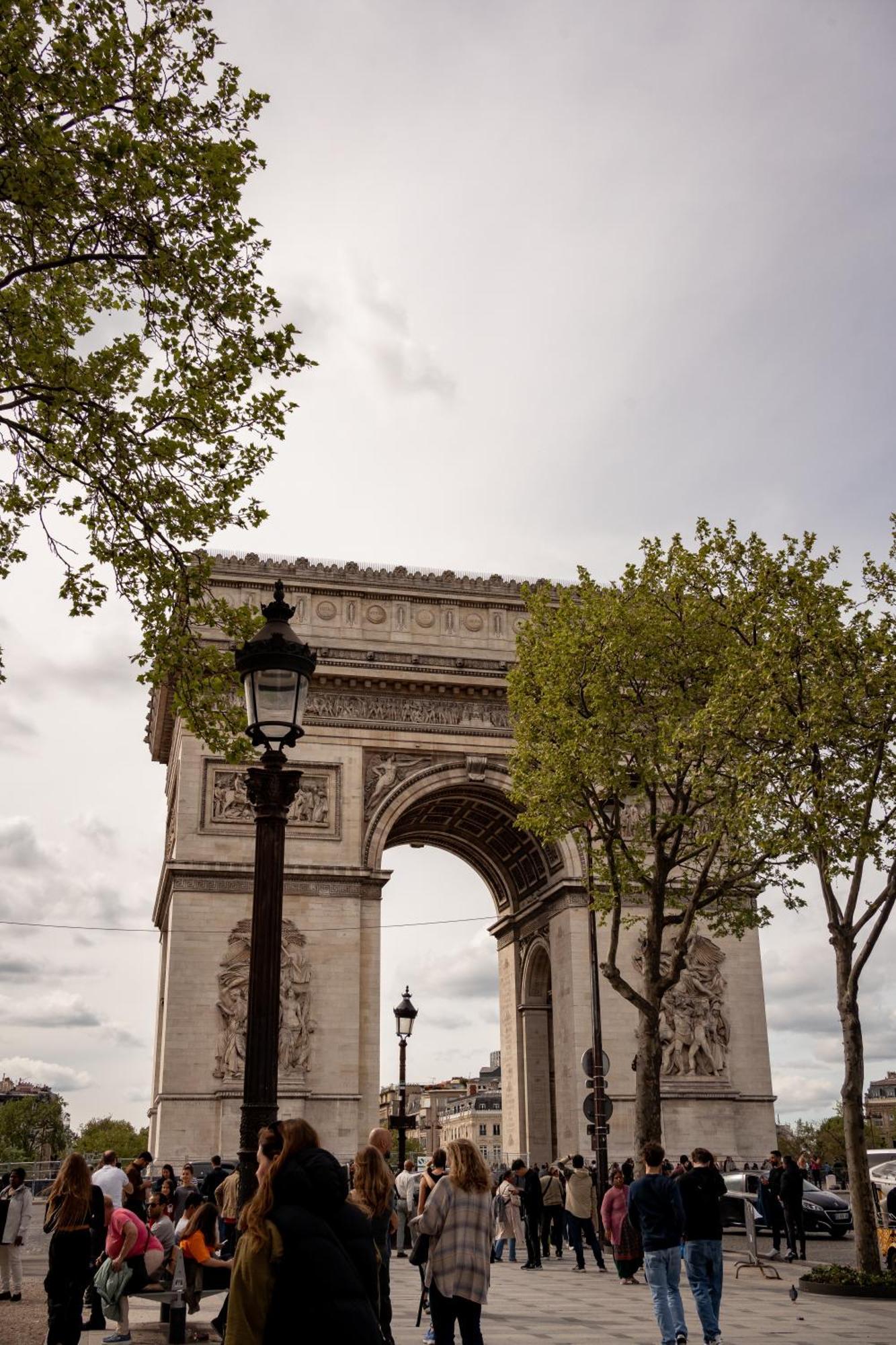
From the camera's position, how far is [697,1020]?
30.6 metres

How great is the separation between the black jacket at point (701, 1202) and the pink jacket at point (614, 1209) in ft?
14.1

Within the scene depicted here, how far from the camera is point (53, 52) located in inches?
432

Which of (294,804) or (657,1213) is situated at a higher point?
(294,804)

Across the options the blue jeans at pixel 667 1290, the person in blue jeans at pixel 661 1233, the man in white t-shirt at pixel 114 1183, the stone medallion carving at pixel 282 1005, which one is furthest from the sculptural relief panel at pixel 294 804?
the blue jeans at pixel 667 1290

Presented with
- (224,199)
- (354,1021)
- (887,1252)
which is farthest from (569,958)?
(224,199)

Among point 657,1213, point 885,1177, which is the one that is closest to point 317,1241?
point 657,1213

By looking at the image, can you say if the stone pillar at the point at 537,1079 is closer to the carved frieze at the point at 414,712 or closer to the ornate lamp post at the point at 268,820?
the carved frieze at the point at 414,712

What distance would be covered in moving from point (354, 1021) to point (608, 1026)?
6.20 metres

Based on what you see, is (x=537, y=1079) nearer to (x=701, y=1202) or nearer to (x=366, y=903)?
(x=366, y=903)

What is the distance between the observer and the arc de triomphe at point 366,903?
92.2 ft

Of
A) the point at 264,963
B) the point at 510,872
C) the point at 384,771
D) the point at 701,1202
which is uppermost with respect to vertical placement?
the point at 384,771

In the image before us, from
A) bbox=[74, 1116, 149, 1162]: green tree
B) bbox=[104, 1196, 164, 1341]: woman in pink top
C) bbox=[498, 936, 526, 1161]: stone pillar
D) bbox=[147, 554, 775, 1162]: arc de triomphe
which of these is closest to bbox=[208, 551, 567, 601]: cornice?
bbox=[147, 554, 775, 1162]: arc de triomphe

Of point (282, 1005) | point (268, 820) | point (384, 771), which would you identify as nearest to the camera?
point (268, 820)

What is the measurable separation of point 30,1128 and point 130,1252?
388 feet
